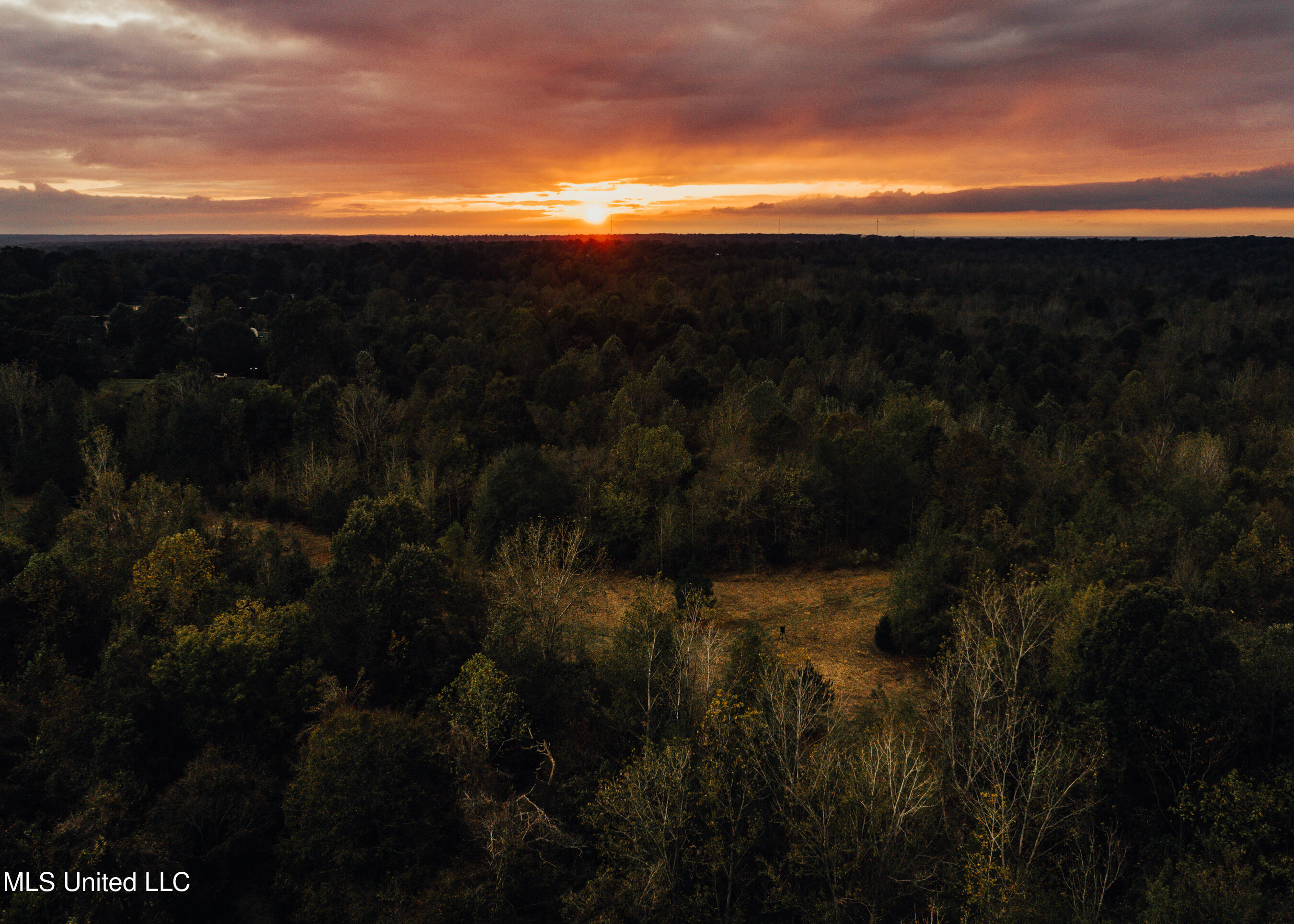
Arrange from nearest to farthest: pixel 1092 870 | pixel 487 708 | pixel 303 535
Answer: pixel 1092 870 < pixel 487 708 < pixel 303 535

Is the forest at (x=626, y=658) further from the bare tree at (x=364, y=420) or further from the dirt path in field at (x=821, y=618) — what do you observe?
the dirt path in field at (x=821, y=618)

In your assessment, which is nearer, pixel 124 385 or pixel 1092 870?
pixel 1092 870

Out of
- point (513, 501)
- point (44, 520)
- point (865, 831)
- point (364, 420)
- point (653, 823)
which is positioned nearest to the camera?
point (865, 831)

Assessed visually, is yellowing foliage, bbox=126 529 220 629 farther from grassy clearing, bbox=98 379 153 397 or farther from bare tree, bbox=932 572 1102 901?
grassy clearing, bbox=98 379 153 397

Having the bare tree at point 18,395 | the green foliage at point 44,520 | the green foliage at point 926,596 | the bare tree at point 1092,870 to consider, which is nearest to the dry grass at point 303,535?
the green foliage at point 44,520

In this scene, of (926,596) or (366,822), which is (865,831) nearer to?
(366,822)

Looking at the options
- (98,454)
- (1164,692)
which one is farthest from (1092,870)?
(98,454)
